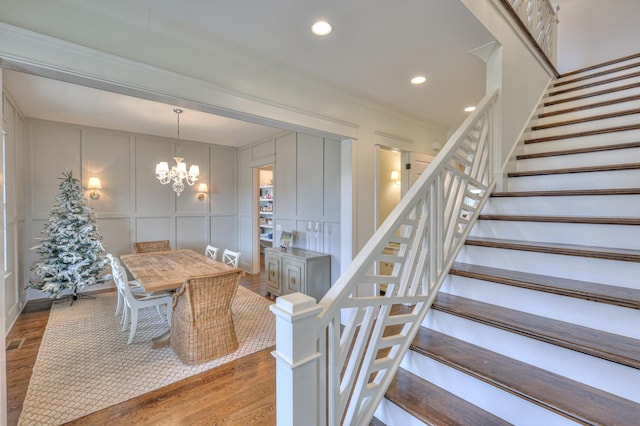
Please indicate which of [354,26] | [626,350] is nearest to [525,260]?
[626,350]

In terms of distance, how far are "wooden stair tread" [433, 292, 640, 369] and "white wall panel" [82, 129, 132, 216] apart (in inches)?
214

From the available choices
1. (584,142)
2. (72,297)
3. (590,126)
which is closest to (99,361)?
(72,297)

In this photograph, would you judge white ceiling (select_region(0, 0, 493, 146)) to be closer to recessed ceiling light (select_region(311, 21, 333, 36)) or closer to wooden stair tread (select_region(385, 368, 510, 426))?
recessed ceiling light (select_region(311, 21, 333, 36))

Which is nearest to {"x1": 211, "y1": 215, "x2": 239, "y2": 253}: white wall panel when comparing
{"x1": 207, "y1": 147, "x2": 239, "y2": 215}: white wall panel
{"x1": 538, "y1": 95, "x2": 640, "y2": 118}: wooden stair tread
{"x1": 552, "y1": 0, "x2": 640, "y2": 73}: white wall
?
{"x1": 207, "y1": 147, "x2": 239, "y2": 215}: white wall panel

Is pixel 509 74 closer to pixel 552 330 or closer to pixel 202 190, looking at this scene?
pixel 552 330

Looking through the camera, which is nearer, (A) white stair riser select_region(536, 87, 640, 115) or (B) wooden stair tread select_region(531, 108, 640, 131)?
(B) wooden stair tread select_region(531, 108, 640, 131)

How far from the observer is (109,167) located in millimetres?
4785

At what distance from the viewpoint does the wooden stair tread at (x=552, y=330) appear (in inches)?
40.0

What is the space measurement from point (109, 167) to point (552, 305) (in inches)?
237

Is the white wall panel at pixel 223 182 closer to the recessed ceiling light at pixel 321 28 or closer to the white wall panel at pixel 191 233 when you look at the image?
the white wall panel at pixel 191 233

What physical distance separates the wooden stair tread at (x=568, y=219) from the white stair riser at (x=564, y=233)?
29mm

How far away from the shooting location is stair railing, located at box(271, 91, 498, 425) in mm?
874

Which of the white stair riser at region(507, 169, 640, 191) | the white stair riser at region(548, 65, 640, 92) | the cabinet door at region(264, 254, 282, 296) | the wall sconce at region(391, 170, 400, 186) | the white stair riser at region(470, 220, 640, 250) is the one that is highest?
the white stair riser at region(548, 65, 640, 92)

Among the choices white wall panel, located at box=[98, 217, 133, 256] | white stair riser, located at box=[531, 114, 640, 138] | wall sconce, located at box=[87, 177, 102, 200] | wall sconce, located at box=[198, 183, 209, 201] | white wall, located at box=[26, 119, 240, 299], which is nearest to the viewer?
white stair riser, located at box=[531, 114, 640, 138]
